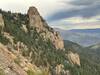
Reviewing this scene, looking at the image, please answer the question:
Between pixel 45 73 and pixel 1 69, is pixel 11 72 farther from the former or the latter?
pixel 45 73

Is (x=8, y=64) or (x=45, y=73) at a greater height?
(x=8, y=64)

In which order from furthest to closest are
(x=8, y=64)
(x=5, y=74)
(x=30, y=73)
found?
(x=30, y=73), (x=8, y=64), (x=5, y=74)

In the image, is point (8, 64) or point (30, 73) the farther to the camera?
point (30, 73)

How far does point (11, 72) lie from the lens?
4569 centimetres

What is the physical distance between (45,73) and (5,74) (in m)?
13.1

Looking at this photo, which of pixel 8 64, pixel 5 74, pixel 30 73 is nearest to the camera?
pixel 5 74

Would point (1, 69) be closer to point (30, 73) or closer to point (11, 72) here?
point (11, 72)

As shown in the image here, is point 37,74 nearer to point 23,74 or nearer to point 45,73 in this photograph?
point 45,73

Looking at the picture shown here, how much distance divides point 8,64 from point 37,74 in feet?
31.8

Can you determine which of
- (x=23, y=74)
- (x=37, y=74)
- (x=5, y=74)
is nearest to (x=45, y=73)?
(x=37, y=74)

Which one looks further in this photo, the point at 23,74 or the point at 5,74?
the point at 23,74

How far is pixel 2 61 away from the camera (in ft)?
155

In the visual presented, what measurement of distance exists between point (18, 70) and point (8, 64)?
210cm

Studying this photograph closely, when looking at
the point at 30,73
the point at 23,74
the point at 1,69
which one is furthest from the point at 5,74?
the point at 30,73
